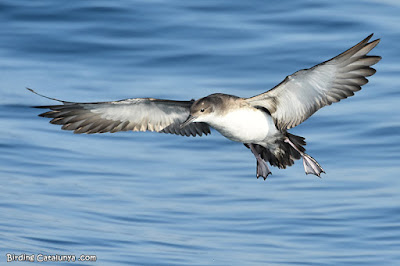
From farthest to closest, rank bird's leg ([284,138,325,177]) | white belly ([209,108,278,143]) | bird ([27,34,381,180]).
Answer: bird's leg ([284,138,325,177])
white belly ([209,108,278,143])
bird ([27,34,381,180])

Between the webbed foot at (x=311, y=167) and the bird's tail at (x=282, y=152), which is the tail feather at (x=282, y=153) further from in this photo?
the webbed foot at (x=311, y=167)

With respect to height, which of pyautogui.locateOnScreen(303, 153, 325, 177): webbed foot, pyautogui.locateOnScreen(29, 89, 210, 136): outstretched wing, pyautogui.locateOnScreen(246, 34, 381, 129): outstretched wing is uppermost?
pyautogui.locateOnScreen(246, 34, 381, 129): outstretched wing

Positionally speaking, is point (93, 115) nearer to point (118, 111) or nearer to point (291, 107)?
point (118, 111)

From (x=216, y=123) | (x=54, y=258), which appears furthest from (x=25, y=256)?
(x=216, y=123)

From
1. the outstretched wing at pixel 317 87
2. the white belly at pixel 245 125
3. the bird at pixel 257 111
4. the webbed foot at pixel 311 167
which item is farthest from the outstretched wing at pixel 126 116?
the webbed foot at pixel 311 167

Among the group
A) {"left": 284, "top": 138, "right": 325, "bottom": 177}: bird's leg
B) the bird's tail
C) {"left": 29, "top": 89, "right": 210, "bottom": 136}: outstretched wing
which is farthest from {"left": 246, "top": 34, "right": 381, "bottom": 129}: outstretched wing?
{"left": 284, "top": 138, "right": 325, "bottom": 177}: bird's leg

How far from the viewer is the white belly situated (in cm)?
A: 1005

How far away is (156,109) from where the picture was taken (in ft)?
35.8

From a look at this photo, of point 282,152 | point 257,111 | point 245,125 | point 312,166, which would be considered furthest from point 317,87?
point 312,166

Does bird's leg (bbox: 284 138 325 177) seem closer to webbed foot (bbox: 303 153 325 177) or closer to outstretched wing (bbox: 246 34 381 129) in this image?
webbed foot (bbox: 303 153 325 177)

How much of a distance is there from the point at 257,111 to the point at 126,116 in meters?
1.53

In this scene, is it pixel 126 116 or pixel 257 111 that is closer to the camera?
pixel 257 111

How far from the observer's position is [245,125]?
10.1 m

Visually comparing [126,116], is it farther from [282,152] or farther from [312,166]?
[312,166]
